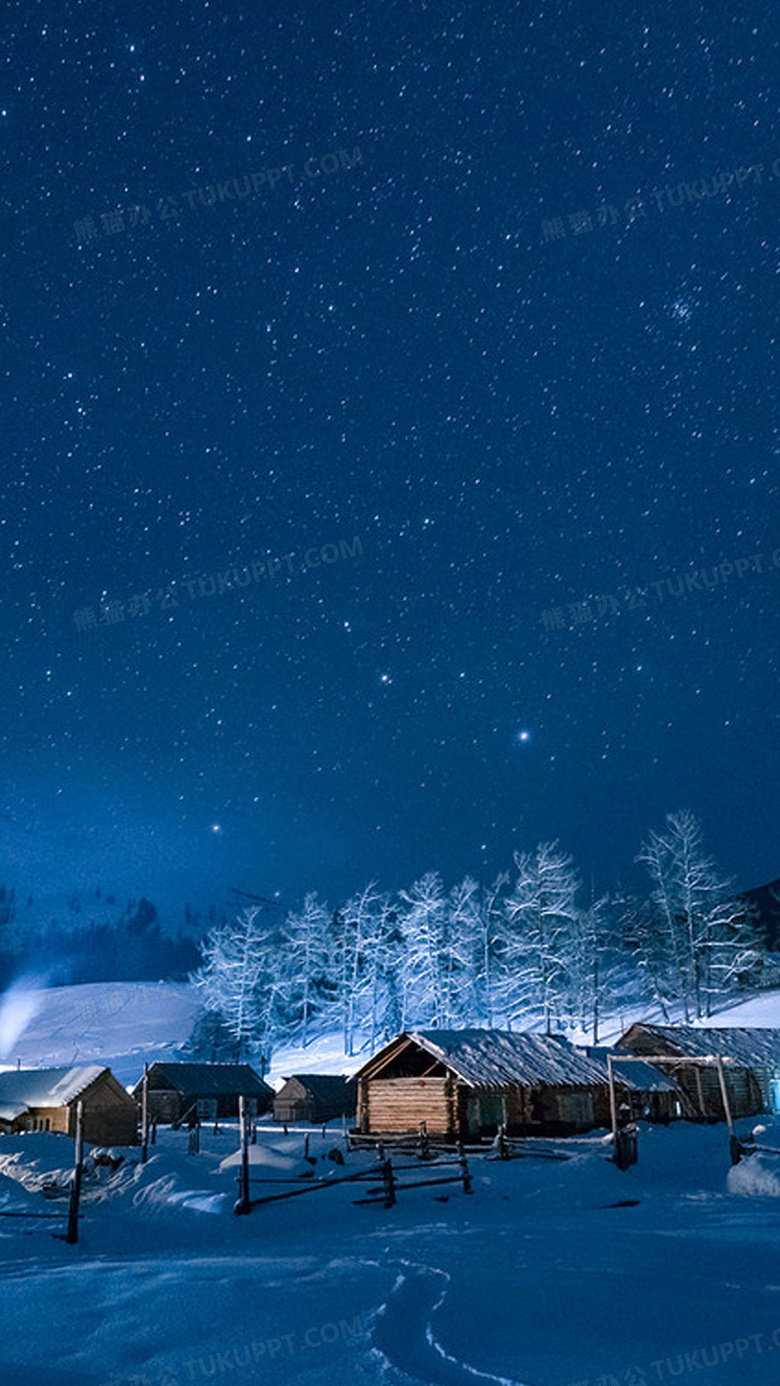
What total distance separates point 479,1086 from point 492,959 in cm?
3762

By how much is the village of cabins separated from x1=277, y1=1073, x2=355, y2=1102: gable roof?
0.29ft

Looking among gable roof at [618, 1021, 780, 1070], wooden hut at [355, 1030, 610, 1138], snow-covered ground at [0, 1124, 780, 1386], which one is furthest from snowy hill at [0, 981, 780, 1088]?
snow-covered ground at [0, 1124, 780, 1386]

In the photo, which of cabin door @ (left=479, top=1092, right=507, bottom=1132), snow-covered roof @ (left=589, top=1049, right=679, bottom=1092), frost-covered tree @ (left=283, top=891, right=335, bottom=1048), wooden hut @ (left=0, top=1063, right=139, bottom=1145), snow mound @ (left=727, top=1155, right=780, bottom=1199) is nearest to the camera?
snow mound @ (left=727, top=1155, right=780, bottom=1199)

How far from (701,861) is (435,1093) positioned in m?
34.0

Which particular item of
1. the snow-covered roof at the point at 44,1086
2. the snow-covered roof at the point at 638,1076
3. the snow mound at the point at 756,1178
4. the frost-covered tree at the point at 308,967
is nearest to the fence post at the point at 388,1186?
the snow mound at the point at 756,1178

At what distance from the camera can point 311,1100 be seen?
174ft

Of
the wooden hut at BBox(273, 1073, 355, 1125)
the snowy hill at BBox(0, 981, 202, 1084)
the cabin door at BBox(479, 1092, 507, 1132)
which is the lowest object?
the wooden hut at BBox(273, 1073, 355, 1125)

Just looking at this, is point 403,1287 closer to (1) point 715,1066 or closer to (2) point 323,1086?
(1) point 715,1066

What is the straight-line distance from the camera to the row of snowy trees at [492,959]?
202 feet

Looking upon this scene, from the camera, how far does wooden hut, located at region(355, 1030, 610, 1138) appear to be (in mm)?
34000

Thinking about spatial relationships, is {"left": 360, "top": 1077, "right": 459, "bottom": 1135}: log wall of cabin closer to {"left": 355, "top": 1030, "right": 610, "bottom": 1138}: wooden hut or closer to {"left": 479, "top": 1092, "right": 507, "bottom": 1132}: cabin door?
{"left": 355, "top": 1030, "right": 610, "bottom": 1138}: wooden hut

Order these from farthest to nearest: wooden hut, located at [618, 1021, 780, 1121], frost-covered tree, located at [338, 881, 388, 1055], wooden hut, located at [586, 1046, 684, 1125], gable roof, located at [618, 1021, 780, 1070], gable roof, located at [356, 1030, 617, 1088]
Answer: frost-covered tree, located at [338, 881, 388, 1055] → gable roof, located at [618, 1021, 780, 1070] → wooden hut, located at [618, 1021, 780, 1121] → wooden hut, located at [586, 1046, 684, 1125] → gable roof, located at [356, 1030, 617, 1088]

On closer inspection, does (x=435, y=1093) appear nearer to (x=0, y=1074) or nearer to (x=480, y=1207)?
(x=480, y=1207)

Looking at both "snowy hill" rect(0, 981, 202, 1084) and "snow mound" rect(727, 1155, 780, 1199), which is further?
"snowy hill" rect(0, 981, 202, 1084)
